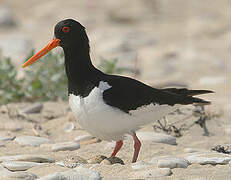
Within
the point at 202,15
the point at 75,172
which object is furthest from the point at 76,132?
the point at 202,15

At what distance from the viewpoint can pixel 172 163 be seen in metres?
3.89

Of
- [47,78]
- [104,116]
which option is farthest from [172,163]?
[47,78]

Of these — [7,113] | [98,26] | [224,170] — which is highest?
[98,26]

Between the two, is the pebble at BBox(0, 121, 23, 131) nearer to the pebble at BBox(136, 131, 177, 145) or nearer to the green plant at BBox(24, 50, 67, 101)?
the green plant at BBox(24, 50, 67, 101)

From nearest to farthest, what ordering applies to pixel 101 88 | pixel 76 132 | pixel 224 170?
pixel 224 170 < pixel 101 88 < pixel 76 132

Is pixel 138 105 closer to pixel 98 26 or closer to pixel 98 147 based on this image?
pixel 98 147

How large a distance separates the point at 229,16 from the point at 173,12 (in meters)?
1.74

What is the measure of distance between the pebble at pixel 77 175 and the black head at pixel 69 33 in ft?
4.08

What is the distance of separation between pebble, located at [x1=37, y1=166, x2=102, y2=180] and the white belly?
0.52 meters

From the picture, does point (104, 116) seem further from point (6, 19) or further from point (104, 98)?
point (6, 19)

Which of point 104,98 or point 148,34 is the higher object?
point 148,34

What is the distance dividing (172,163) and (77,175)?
79 cm

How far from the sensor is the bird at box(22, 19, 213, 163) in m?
4.08

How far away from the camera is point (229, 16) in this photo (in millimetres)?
14852
